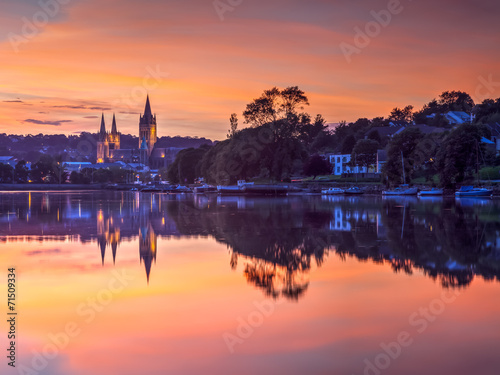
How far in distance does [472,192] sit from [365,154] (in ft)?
141

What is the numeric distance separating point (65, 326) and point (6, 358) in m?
1.86

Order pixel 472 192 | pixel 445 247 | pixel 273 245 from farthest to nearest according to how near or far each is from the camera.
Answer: pixel 472 192
pixel 273 245
pixel 445 247

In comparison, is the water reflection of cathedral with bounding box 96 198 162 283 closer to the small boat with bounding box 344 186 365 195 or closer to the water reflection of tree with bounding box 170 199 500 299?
the water reflection of tree with bounding box 170 199 500 299

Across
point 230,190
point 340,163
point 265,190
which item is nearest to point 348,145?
point 340,163

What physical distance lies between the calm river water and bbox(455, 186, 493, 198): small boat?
43.4 metres

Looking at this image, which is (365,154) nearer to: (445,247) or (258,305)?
(445,247)

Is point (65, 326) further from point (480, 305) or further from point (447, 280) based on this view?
point (447, 280)

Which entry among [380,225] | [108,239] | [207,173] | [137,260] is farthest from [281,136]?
[137,260]

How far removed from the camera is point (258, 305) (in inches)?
491

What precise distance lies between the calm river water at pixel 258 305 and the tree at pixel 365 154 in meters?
84.1

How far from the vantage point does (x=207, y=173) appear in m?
124

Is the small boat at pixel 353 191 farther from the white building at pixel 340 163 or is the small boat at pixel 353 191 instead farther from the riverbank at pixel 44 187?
the riverbank at pixel 44 187

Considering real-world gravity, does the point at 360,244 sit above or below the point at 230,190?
above

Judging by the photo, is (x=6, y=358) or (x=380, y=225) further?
(x=380, y=225)
